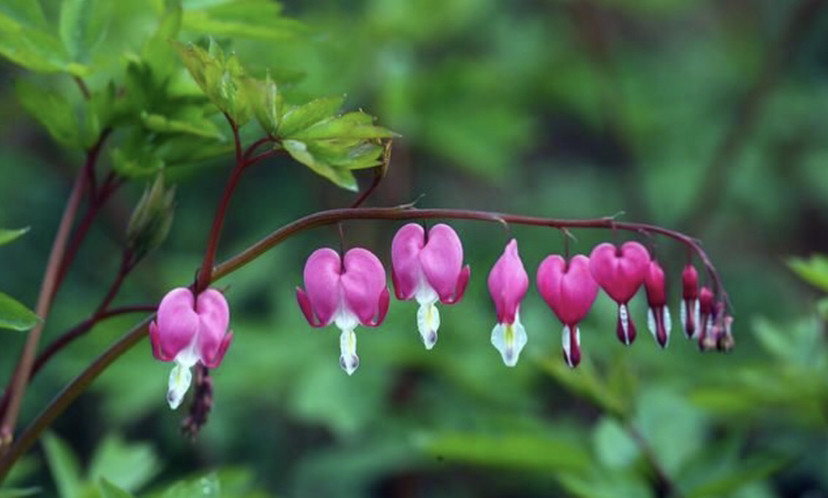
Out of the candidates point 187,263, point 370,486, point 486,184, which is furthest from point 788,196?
A: point 187,263

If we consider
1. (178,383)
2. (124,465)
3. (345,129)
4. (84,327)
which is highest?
(345,129)

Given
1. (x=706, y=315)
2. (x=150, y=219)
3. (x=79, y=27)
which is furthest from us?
(x=79, y=27)

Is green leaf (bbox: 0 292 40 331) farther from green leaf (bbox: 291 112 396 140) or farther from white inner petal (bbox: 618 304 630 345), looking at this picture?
white inner petal (bbox: 618 304 630 345)

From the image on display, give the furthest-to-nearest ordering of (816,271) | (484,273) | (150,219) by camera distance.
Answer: (484,273), (816,271), (150,219)

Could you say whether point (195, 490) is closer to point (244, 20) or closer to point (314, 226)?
point (314, 226)

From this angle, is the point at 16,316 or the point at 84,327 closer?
the point at 16,316

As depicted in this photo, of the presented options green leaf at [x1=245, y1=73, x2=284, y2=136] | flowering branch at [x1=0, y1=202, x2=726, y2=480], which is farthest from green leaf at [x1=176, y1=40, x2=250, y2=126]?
flowering branch at [x1=0, y1=202, x2=726, y2=480]

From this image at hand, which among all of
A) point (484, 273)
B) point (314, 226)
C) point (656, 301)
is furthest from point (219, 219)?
point (484, 273)

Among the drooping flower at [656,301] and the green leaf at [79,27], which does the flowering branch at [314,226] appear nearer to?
the drooping flower at [656,301]

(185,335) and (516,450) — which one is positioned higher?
(185,335)
